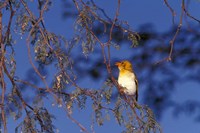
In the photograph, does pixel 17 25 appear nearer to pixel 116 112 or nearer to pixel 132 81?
pixel 116 112

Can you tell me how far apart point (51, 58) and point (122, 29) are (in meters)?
0.33

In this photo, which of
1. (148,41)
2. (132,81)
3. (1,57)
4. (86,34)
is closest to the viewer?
(1,57)

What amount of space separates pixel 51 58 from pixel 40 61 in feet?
0.20

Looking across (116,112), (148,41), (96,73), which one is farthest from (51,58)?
(148,41)

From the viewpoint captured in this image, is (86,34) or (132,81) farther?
(132,81)

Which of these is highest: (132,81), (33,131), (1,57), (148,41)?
(148,41)

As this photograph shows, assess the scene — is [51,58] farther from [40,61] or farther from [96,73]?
[96,73]

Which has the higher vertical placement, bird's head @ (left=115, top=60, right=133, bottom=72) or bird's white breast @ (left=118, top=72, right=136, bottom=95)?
bird's head @ (left=115, top=60, right=133, bottom=72)

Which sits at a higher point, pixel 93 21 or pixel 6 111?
pixel 93 21

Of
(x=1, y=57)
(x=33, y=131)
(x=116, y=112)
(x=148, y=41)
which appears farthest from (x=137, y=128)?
(x=148, y=41)

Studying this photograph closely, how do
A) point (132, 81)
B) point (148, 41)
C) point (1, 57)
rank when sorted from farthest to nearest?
point (148, 41) < point (132, 81) < point (1, 57)

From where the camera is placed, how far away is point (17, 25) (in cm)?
228

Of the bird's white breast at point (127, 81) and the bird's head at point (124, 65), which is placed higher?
the bird's head at point (124, 65)

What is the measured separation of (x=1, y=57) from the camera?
209cm
